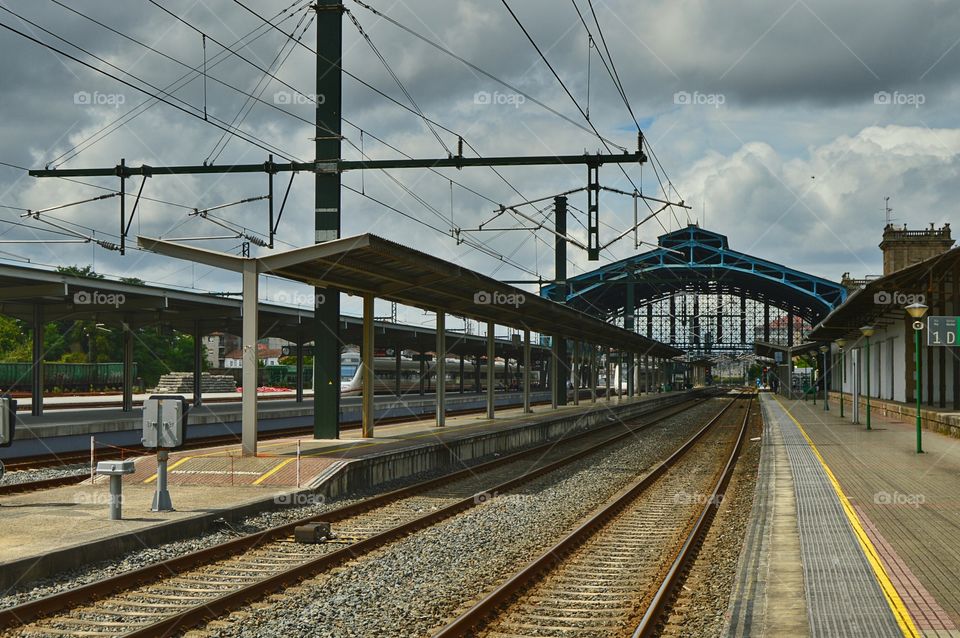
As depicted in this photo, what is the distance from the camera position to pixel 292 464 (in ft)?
55.3

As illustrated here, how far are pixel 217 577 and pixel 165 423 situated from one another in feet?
11.4

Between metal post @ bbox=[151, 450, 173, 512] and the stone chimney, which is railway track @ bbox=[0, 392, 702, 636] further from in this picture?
the stone chimney

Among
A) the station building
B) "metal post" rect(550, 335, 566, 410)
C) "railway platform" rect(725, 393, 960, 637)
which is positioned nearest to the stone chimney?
the station building

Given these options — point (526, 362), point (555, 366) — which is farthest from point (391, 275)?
point (555, 366)

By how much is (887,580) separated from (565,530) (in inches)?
209

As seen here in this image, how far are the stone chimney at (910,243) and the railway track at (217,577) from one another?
249ft

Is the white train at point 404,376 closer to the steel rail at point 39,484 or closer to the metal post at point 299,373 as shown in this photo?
the metal post at point 299,373

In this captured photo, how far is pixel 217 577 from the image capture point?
959 cm

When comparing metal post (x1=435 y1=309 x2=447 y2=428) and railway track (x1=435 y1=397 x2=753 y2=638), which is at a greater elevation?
metal post (x1=435 y1=309 x2=447 y2=428)

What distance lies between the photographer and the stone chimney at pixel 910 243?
8112cm

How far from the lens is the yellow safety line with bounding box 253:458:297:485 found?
15755 mm

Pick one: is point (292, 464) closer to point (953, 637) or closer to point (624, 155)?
point (624, 155)

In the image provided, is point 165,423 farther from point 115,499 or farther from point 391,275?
point 391,275

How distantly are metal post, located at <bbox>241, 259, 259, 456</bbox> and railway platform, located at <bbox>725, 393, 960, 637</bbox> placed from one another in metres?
9.46
